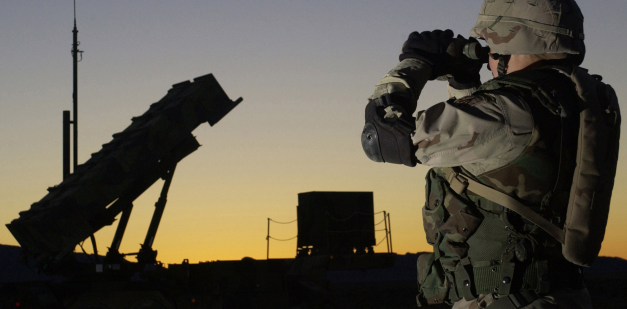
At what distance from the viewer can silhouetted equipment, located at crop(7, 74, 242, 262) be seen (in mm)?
11805

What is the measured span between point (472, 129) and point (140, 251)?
1195cm

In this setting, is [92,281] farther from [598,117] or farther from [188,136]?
[598,117]

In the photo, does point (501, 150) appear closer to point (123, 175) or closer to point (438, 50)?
point (438, 50)

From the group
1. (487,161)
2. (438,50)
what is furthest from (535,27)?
(487,161)

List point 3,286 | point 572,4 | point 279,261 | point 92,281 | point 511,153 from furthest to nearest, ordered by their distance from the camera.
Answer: point 279,261 → point 92,281 → point 3,286 → point 572,4 → point 511,153

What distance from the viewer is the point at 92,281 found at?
12.7 metres

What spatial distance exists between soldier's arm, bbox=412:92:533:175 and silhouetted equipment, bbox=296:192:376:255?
12.7 meters

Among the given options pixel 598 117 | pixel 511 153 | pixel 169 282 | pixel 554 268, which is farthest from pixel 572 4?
pixel 169 282

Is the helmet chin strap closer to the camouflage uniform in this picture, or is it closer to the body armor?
the body armor

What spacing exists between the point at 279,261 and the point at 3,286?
15.0 feet

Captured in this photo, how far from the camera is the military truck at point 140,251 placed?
39.0ft

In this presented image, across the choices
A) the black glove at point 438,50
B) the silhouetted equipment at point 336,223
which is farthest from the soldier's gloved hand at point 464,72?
the silhouetted equipment at point 336,223

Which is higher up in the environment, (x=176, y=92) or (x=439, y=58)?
(x=176, y=92)

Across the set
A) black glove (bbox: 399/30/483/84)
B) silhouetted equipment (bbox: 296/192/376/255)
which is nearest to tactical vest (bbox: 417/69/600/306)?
black glove (bbox: 399/30/483/84)
